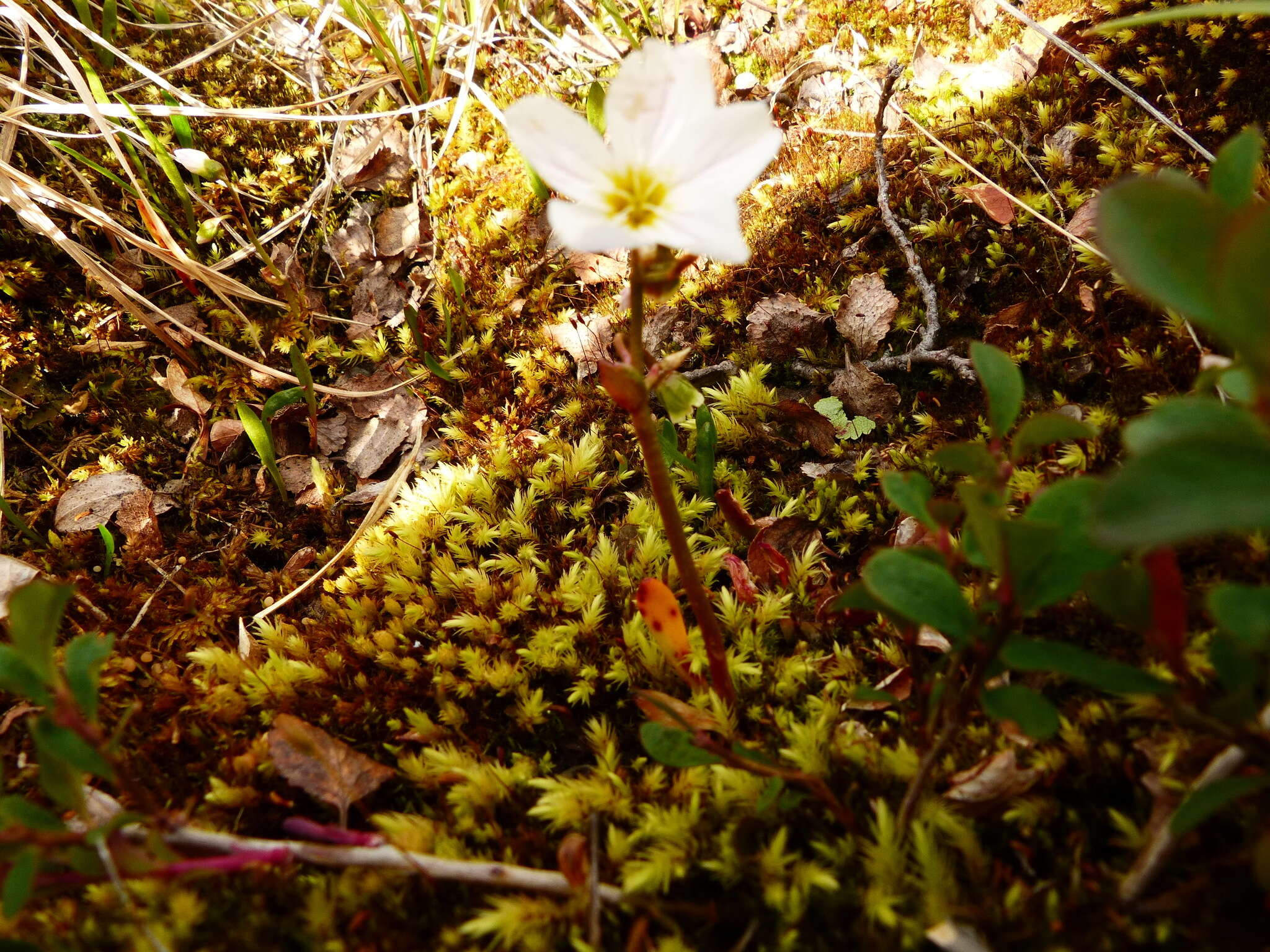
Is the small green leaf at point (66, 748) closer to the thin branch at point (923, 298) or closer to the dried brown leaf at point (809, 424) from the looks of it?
the dried brown leaf at point (809, 424)

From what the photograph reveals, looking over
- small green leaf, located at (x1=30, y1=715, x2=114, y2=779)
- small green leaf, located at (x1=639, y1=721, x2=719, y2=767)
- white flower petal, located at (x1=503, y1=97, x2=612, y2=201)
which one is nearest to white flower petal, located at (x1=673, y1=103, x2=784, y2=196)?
white flower petal, located at (x1=503, y1=97, x2=612, y2=201)

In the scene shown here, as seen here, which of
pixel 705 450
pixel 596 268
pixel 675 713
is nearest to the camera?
pixel 675 713

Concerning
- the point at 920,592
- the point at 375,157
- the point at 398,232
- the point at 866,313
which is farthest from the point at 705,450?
the point at 375,157

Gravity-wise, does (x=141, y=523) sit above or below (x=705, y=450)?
below

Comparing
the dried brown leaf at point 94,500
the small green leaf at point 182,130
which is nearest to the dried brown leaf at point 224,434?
the dried brown leaf at point 94,500

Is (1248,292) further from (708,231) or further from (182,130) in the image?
(182,130)

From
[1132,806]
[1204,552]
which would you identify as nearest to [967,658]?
[1132,806]

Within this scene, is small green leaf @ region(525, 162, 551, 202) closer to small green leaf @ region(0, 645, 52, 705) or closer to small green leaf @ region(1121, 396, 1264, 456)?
small green leaf @ region(0, 645, 52, 705)

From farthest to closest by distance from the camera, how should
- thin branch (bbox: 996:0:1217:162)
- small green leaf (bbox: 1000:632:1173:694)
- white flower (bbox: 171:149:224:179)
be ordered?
white flower (bbox: 171:149:224:179) → thin branch (bbox: 996:0:1217:162) → small green leaf (bbox: 1000:632:1173:694)
